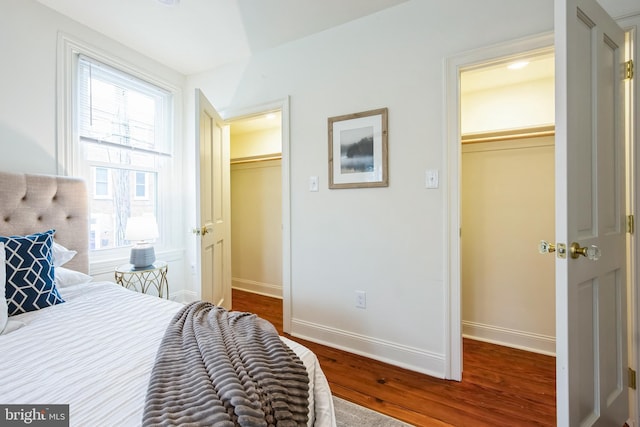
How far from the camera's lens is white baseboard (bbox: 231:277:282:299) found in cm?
360

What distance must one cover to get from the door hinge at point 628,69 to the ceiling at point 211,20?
4.48ft

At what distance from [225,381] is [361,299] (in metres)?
1.57

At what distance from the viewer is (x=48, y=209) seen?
6.43ft

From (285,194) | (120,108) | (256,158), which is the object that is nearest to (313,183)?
(285,194)

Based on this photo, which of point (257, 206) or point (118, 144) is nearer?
point (118, 144)

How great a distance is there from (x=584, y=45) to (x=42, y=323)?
2.69 meters

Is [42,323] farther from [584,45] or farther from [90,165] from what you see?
[584,45]

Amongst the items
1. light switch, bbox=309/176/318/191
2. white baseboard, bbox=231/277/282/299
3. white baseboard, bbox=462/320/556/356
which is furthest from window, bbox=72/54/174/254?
white baseboard, bbox=462/320/556/356

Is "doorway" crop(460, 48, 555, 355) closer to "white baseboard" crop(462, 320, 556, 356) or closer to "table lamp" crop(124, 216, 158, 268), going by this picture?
"white baseboard" crop(462, 320, 556, 356)

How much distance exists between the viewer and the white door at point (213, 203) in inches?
85.1

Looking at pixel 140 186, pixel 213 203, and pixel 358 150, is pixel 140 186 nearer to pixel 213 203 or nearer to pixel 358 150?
pixel 213 203

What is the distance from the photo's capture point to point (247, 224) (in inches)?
151

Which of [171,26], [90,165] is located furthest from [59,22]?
[90,165]

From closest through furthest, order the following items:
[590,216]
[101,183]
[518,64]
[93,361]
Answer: [93,361], [590,216], [518,64], [101,183]
